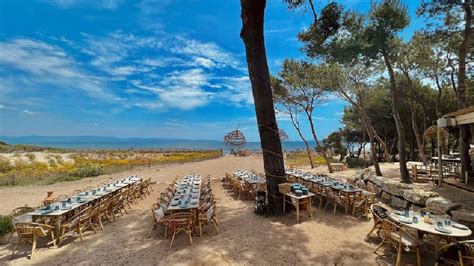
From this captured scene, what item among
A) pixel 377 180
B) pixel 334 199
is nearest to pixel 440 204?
pixel 334 199

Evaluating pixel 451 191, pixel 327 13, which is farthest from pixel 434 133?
pixel 327 13

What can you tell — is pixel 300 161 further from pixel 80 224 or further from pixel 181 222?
pixel 80 224

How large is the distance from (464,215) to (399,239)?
8.00 ft

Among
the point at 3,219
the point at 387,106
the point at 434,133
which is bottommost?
the point at 3,219

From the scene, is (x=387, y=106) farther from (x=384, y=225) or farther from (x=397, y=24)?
(x=384, y=225)

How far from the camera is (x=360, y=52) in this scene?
389 inches

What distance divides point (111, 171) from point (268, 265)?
51.7 ft

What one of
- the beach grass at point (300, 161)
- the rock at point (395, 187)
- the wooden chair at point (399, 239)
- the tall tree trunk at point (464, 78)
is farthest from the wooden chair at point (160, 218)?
the beach grass at point (300, 161)

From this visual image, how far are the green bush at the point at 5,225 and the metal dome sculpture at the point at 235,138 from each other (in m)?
27.2

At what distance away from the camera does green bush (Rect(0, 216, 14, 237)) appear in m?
5.69

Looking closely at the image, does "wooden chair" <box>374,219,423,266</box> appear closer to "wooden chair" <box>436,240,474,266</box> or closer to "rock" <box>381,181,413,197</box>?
"wooden chair" <box>436,240,474,266</box>

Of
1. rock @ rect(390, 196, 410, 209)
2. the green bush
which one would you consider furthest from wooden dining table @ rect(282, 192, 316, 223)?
the green bush

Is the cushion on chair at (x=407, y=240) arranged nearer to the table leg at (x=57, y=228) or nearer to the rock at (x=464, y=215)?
the rock at (x=464, y=215)

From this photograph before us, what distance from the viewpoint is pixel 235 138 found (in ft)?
108
